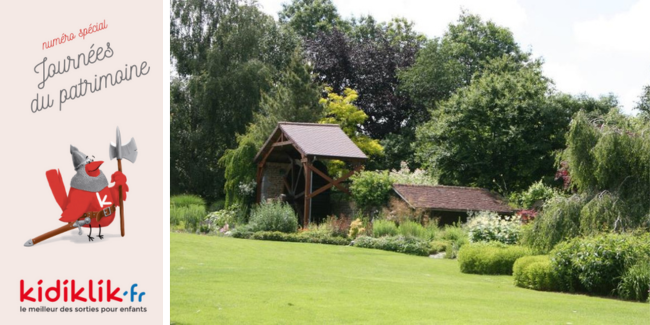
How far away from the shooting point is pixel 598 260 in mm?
11453

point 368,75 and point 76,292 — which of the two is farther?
point 368,75

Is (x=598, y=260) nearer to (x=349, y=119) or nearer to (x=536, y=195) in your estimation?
(x=536, y=195)

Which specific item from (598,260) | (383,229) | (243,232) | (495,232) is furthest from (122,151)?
(243,232)

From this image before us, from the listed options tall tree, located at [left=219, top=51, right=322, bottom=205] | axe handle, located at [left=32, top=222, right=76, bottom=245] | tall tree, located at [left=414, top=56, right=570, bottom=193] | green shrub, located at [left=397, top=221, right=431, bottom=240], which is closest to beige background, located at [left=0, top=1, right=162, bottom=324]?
axe handle, located at [left=32, top=222, right=76, bottom=245]

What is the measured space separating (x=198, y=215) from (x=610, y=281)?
15743 millimetres

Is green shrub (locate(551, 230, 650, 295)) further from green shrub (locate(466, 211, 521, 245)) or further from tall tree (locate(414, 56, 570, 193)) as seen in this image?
tall tree (locate(414, 56, 570, 193))

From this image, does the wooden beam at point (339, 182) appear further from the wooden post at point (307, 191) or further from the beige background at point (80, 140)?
the beige background at point (80, 140)

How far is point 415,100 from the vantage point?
36312 mm

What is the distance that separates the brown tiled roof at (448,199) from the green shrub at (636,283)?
415 inches

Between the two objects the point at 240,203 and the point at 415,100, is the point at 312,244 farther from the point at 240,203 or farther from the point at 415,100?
the point at 415,100

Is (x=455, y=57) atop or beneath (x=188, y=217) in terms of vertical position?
atop

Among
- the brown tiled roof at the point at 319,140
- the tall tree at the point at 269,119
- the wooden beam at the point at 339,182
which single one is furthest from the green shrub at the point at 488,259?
the tall tree at the point at 269,119

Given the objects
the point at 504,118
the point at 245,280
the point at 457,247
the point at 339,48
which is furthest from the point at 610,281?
the point at 339,48

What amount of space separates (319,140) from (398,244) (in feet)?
19.8
